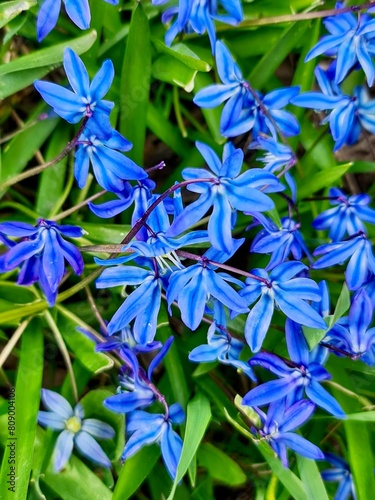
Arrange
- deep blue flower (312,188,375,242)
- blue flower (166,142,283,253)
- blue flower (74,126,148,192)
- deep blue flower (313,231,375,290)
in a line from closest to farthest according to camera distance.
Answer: blue flower (166,142,283,253) < blue flower (74,126,148,192) < deep blue flower (313,231,375,290) < deep blue flower (312,188,375,242)

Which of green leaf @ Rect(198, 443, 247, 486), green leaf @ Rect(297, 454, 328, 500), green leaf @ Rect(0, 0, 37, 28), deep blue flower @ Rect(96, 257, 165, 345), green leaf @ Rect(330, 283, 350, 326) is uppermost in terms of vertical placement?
green leaf @ Rect(0, 0, 37, 28)

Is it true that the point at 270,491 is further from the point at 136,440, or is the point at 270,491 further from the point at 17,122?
the point at 17,122

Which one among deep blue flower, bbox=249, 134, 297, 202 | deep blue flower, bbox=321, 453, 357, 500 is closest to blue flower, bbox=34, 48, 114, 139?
deep blue flower, bbox=249, 134, 297, 202

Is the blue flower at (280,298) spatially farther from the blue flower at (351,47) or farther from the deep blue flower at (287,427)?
the blue flower at (351,47)

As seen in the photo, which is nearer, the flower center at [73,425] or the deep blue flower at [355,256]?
the deep blue flower at [355,256]

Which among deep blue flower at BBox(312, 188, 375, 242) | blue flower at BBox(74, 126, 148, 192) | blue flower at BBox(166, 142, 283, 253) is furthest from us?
deep blue flower at BBox(312, 188, 375, 242)

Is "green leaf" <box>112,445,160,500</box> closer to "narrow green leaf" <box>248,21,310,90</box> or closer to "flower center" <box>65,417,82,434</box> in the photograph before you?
"flower center" <box>65,417,82,434</box>

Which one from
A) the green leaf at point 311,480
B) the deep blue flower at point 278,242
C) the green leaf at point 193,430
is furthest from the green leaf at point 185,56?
the green leaf at point 311,480
